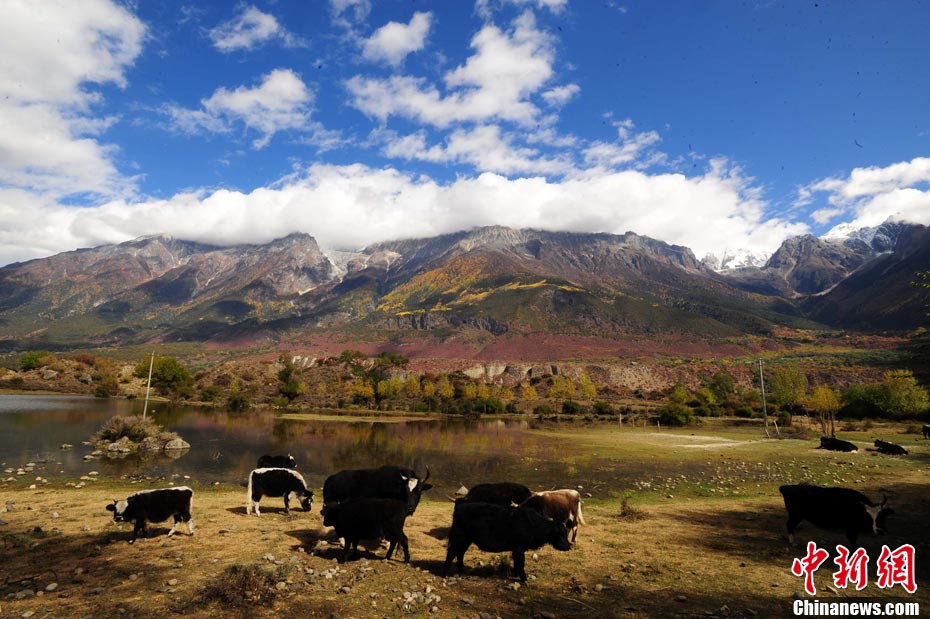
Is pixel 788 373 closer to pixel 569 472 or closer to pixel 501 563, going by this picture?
pixel 569 472

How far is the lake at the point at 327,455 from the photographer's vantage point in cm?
2703

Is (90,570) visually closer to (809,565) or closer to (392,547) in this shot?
(392,547)

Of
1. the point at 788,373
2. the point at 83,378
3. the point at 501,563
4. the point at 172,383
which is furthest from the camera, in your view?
the point at 83,378

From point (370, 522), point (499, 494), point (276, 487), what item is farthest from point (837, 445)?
point (276, 487)

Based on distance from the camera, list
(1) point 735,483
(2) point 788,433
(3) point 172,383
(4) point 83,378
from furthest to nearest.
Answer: (4) point 83,378 < (3) point 172,383 < (2) point 788,433 < (1) point 735,483

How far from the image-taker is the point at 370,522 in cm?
1205

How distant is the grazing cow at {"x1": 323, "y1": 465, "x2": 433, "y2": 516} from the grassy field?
1.09 meters

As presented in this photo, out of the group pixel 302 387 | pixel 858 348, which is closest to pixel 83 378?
pixel 302 387

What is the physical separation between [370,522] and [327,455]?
26732 millimetres

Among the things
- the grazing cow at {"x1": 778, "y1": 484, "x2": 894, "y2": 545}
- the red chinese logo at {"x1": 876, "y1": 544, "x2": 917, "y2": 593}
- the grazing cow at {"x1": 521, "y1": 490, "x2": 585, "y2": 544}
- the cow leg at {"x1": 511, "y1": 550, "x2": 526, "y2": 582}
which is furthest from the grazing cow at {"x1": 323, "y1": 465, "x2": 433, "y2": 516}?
the red chinese logo at {"x1": 876, "y1": 544, "x2": 917, "y2": 593}

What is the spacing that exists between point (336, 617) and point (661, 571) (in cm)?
778

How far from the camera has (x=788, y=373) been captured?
9856cm

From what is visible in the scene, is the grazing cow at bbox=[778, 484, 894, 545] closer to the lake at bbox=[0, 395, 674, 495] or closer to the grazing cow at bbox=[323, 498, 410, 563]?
the lake at bbox=[0, 395, 674, 495]

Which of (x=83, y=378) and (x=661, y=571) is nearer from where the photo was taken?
(x=661, y=571)
